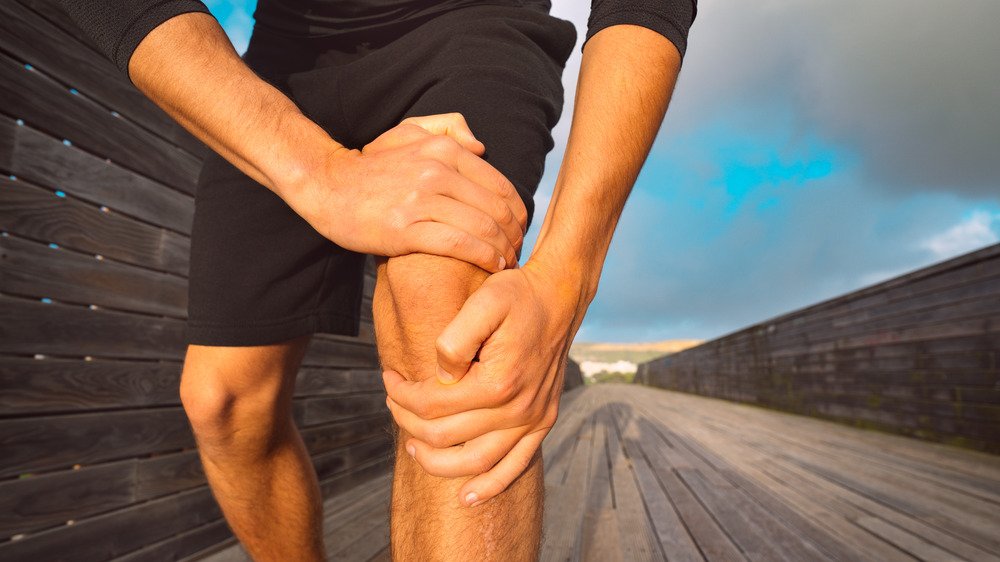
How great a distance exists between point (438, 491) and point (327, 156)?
444mm

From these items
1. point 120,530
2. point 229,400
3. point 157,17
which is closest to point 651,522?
point 229,400

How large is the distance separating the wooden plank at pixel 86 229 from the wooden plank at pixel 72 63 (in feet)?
1.15

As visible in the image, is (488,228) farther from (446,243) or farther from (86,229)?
(86,229)

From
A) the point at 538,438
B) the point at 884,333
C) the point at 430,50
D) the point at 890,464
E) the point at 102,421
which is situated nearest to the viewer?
the point at 538,438

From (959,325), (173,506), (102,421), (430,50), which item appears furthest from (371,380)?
(959,325)

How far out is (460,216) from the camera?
0.56 meters

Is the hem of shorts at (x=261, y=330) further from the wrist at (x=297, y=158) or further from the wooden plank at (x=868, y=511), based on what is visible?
the wooden plank at (x=868, y=511)

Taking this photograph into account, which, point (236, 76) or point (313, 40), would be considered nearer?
point (236, 76)

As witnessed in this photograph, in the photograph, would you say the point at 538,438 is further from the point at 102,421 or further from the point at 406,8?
the point at 102,421

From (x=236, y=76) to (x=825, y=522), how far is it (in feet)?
9.54

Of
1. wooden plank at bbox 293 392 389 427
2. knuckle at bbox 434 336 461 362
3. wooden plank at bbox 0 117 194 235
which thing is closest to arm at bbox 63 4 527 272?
knuckle at bbox 434 336 461 362

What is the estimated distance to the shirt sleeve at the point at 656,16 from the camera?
28.6 inches

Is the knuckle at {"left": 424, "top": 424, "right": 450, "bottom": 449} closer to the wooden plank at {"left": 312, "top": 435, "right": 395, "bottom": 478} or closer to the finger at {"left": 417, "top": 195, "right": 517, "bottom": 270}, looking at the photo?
the finger at {"left": 417, "top": 195, "right": 517, "bottom": 270}

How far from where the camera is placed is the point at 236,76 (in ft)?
2.28
